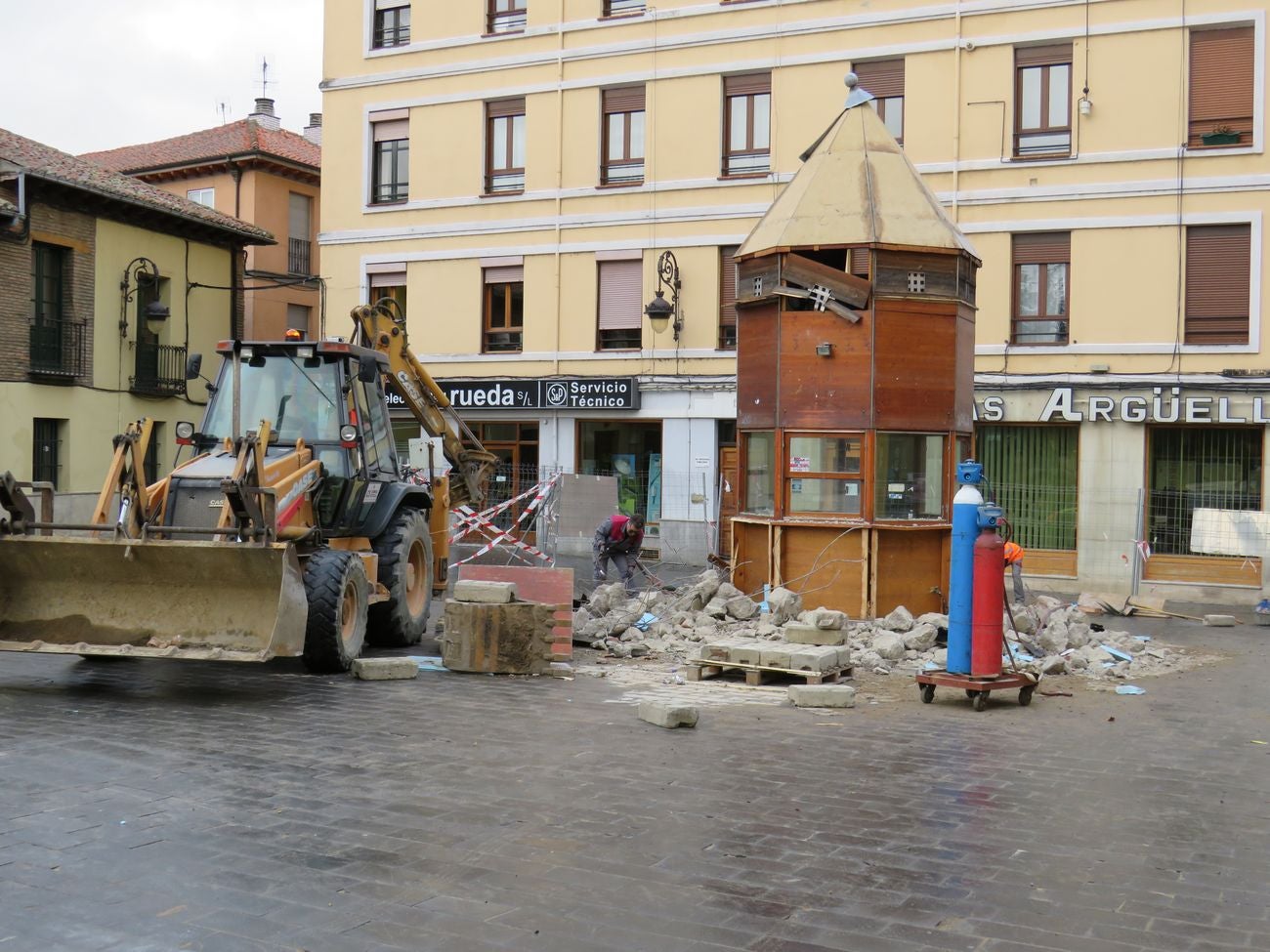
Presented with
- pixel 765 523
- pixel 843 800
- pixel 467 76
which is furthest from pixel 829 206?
pixel 467 76

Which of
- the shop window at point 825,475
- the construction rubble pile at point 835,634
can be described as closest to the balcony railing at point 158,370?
the construction rubble pile at point 835,634

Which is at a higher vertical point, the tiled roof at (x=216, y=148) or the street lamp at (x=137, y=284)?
the tiled roof at (x=216, y=148)

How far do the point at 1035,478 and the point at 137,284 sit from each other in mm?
19688

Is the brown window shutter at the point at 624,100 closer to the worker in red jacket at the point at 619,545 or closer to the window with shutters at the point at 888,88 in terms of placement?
the window with shutters at the point at 888,88

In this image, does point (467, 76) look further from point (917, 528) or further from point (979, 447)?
point (917, 528)

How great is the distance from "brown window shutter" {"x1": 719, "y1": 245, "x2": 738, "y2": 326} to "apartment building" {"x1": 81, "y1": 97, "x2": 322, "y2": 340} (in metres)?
13.8

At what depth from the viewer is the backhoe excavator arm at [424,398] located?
15578 mm

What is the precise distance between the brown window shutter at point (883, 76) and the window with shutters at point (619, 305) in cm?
547

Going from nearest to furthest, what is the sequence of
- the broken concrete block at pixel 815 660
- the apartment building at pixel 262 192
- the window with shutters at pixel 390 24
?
the broken concrete block at pixel 815 660 < the window with shutters at pixel 390 24 < the apartment building at pixel 262 192

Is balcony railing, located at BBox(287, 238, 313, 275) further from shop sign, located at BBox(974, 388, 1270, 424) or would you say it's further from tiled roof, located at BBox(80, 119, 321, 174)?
shop sign, located at BBox(974, 388, 1270, 424)

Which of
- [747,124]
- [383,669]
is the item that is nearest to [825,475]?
[383,669]

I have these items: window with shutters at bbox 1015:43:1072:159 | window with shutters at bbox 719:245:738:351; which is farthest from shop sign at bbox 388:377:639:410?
window with shutters at bbox 1015:43:1072:159

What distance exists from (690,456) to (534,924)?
69.0ft

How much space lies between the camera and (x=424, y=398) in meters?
16.6
